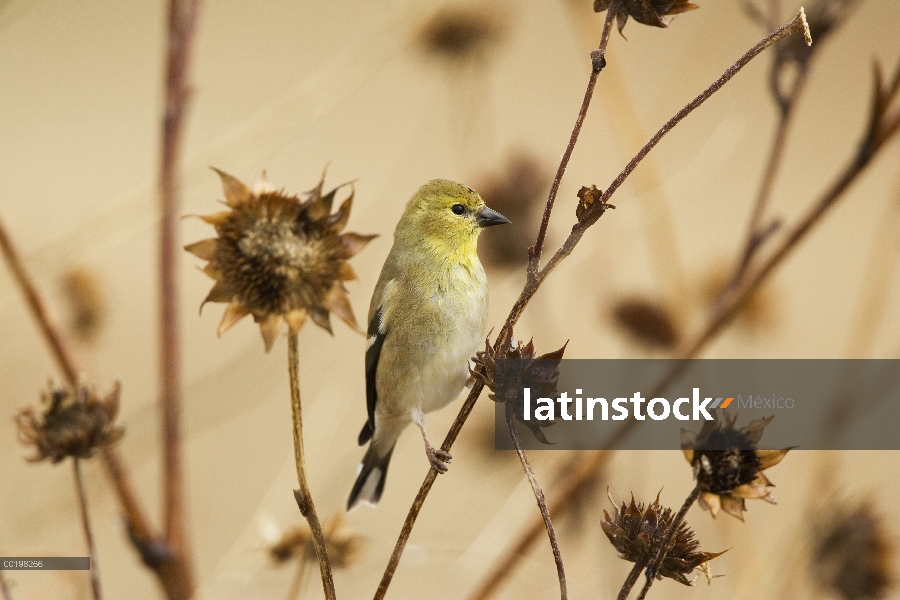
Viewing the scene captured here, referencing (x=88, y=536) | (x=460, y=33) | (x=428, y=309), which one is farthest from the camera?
(x=460, y=33)

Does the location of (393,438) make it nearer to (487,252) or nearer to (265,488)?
(487,252)

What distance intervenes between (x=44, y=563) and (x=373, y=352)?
809 mm

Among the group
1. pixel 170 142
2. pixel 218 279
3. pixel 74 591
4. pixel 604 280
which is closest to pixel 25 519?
pixel 74 591

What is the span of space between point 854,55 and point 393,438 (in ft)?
24.0

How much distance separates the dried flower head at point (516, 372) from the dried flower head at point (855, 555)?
83 cm

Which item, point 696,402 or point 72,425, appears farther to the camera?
point 72,425

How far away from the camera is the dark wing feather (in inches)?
73.7

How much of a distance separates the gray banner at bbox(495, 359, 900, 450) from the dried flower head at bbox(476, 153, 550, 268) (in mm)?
382

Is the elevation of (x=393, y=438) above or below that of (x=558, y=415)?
above

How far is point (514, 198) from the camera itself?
2.02 m

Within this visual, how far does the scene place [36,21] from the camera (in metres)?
6.60

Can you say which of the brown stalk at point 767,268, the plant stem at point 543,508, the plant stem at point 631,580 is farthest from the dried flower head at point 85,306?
the plant stem at point 631,580

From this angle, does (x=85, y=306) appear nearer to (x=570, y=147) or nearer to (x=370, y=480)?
(x=370, y=480)

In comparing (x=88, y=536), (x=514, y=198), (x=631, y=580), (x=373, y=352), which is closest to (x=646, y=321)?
(x=514, y=198)
